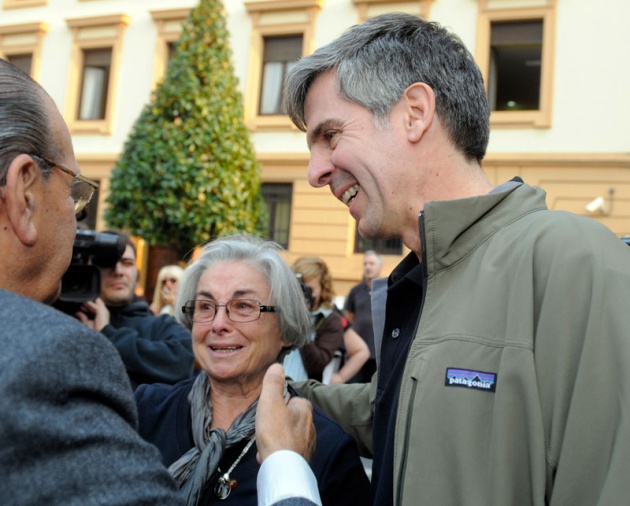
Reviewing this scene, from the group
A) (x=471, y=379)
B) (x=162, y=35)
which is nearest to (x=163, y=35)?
(x=162, y=35)

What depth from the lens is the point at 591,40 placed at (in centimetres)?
1212

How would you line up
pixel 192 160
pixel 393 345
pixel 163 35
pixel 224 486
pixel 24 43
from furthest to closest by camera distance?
pixel 24 43 → pixel 163 35 → pixel 192 160 → pixel 224 486 → pixel 393 345

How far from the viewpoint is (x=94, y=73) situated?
15.9 metres

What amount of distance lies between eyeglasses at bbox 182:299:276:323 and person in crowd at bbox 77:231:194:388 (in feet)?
2.80

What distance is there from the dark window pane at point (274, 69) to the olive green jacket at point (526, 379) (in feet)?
43.7

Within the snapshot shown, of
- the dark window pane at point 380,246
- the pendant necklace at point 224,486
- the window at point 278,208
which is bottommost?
the pendant necklace at point 224,486

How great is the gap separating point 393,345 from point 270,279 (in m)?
0.86

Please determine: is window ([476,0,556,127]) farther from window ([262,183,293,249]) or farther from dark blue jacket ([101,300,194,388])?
dark blue jacket ([101,300,194,388])

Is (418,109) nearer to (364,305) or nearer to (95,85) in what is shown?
(364,305)

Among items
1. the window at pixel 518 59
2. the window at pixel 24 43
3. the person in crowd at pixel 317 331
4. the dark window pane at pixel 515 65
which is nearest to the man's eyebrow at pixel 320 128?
the person in crowd at pixel 317 331

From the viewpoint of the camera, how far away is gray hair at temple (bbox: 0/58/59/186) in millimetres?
1180

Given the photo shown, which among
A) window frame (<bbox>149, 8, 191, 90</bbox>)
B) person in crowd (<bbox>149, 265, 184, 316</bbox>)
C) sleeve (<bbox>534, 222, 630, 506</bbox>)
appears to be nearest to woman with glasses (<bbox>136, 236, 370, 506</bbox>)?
sleeve (<bbox>534, 222, 630, 506</bbox>)

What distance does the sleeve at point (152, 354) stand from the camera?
3.39 meters

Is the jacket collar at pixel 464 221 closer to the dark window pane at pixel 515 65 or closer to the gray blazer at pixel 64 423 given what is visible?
the gray blazer at pixel 64 423
